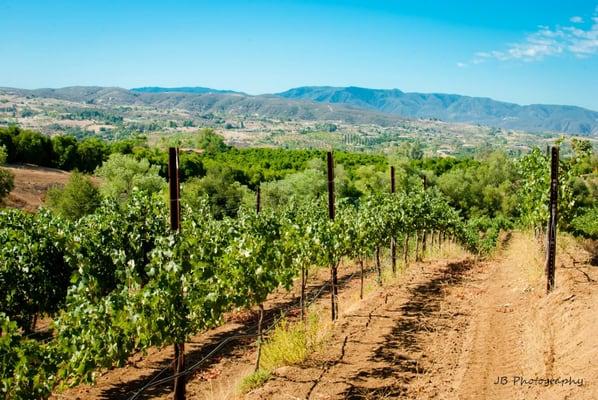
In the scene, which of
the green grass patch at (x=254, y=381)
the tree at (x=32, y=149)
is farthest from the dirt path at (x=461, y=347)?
the tree at (x=32, y=149)

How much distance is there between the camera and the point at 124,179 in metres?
39.8

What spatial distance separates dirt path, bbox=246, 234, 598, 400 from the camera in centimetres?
940

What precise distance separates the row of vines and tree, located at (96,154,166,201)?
23.0 m

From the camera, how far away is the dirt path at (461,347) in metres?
9.40

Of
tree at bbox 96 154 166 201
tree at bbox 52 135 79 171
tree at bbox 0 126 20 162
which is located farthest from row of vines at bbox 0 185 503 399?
tree at bbox 52 135 79 171

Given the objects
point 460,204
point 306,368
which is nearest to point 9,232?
point 306,368

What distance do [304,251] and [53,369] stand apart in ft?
24.4

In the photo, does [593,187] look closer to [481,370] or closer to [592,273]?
[592,273]

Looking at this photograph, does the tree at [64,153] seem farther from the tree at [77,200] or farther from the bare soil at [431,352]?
the bare soil at [431,352]

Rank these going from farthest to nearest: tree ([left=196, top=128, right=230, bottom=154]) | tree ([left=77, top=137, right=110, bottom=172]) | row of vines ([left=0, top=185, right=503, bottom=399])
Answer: tree ([left=196, top=128, right=230, bottom=154]) → tree ([left=77, top=137, right=110, bottom=172]) → row of vines ([left=0, top=185, right=503, bottom=399])

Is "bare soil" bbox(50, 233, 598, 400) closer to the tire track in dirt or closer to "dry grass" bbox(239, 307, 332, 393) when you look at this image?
the tire track in dirt

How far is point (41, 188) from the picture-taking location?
4650 cm

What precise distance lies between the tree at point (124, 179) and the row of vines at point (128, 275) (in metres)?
23.0

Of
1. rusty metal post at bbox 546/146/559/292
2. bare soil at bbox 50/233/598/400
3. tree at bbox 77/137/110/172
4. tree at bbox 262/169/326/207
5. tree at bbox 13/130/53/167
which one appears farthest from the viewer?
tree at bbox 77/137/110/172
